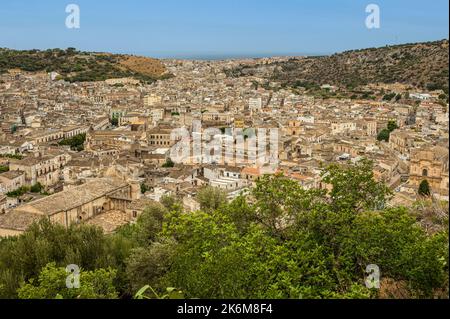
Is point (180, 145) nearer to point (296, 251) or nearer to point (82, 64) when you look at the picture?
point (296, 251)

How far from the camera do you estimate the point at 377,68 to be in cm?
9975

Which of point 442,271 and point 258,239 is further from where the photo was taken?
point 258,239

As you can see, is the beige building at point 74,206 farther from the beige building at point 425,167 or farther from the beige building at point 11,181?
the beige building at point 425,167

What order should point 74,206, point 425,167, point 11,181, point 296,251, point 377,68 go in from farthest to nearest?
point 377,68, point 11,181, point 425,167, point 74,206, point 296,251

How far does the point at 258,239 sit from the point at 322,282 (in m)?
1.42

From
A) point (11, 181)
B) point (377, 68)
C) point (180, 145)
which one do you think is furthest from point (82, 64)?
point (11, 181)

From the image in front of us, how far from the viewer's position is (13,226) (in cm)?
2056

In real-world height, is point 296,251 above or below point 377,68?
below

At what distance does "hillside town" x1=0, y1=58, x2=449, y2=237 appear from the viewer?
24.5m

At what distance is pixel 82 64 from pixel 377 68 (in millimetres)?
57817

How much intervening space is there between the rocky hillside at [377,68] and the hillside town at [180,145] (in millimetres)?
4501

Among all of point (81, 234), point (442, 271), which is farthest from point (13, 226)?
point (442, 271)

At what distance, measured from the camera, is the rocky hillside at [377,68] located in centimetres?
8525

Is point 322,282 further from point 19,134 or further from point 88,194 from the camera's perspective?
point 19,134
